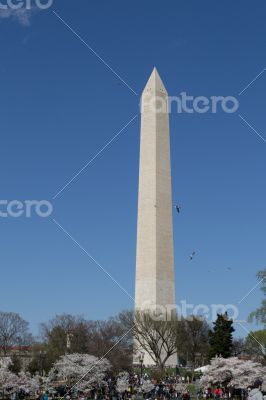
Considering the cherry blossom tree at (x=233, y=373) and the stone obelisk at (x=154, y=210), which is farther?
the stone obelisk at (x=154, y=210)

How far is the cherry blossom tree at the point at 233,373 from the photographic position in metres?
40.8

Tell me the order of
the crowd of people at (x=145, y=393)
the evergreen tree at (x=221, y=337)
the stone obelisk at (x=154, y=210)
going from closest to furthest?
the crowd of people at (x=145, y=393) < the evergreen tree at (x=221, y=337) < the stone obelisk at (x=154, y=210)

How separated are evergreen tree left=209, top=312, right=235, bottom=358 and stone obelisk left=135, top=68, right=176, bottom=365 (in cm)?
503

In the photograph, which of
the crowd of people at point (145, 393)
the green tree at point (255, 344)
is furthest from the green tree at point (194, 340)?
the crowd of people at point (145, 393)

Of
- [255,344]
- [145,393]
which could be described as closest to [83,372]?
[145,393]

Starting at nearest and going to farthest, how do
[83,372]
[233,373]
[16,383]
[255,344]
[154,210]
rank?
[16,383]
[83,372]
[233,373]
[154,210]
[255,344]

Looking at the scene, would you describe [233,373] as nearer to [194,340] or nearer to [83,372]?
[83,372]

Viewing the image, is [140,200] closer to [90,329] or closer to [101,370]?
[90,329]

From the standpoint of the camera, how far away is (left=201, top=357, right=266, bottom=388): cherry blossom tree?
40844 mm

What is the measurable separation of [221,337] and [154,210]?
1458 centimetres

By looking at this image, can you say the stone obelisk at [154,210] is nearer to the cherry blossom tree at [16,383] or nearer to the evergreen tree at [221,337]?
the evergreen tree at [221,337]

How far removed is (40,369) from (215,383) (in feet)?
93.4

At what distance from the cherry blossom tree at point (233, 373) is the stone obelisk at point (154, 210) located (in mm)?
19830

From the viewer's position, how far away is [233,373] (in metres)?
42.1
